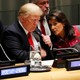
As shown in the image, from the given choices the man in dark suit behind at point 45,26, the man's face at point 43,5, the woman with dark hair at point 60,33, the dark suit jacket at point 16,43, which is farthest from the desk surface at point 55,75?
the man's face at point 43,5

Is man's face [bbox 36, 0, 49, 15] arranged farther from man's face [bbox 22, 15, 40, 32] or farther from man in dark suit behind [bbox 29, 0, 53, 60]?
man's face [bbox 22, 15, 40, 32]

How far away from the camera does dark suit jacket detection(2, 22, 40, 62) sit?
2.47m

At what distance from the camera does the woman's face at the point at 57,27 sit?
119 inches

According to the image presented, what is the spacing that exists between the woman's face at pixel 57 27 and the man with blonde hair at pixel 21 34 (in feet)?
1.41

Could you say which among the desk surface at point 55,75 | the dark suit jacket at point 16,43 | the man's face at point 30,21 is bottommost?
the desk surface at point 55,75

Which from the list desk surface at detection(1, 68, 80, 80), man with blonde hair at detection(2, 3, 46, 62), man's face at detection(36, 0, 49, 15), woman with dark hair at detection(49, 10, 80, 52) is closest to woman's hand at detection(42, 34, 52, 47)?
woman with dark hair at detection(49, 10, 80, 52)

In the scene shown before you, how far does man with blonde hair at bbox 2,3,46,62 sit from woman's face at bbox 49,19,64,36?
0.43m

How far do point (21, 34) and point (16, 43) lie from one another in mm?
113

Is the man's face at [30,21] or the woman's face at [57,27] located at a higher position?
the man's face at [30,21]

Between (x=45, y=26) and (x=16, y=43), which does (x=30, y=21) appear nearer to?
(x=16, y=43)

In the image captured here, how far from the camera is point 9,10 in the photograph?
6.43 metres

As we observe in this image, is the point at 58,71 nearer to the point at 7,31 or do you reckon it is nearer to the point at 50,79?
the point at 50,79

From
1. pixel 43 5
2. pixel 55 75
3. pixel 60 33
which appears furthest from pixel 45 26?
pixel 55 75

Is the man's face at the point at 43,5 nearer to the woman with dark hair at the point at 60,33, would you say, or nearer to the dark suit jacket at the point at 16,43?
the woman with dark hair at the point at 60,33
